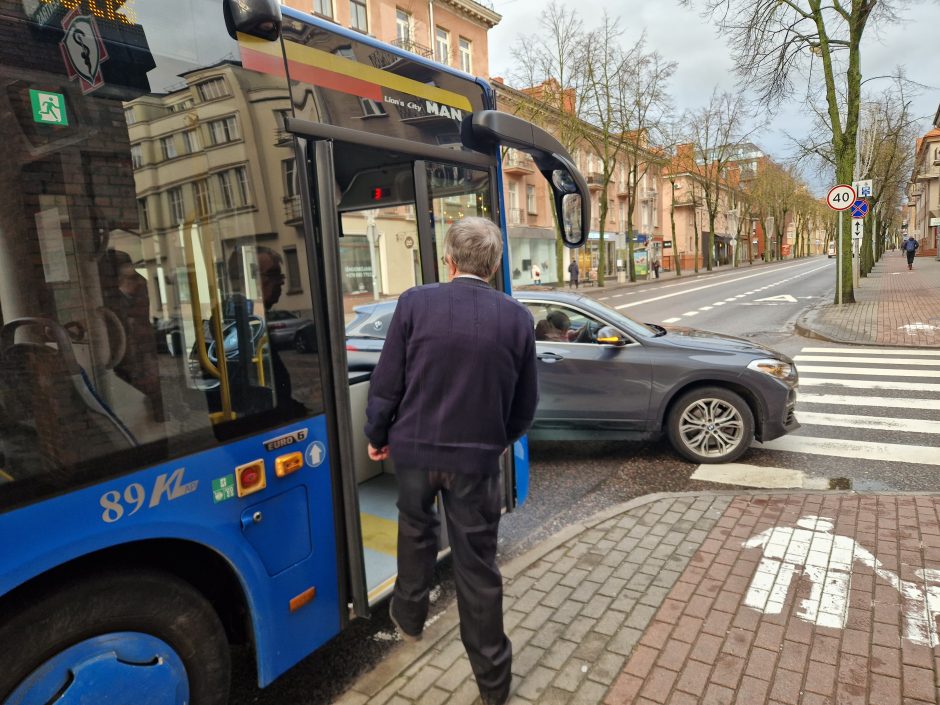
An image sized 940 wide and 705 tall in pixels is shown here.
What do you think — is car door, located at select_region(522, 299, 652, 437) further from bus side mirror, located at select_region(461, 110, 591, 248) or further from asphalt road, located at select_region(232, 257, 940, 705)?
bus side mirror, located at select_region(461, 110, 591, 248)

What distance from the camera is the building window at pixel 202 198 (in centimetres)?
208

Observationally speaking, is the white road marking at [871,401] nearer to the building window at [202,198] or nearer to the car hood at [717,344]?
the car hood at [717,344]

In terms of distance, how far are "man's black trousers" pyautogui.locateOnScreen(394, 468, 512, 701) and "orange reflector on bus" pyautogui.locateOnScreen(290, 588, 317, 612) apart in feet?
1.17

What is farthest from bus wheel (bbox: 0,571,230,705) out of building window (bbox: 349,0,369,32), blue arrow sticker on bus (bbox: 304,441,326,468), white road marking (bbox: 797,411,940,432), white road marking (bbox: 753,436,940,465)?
building window (bbox: 349,0,369,32)

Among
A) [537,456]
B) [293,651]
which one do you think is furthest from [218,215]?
[537,456]

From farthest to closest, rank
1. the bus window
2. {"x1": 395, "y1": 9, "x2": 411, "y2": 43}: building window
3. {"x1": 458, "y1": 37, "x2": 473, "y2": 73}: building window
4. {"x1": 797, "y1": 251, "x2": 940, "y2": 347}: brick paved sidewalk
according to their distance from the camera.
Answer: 1. {"x1": 458, "y1": 37, "x2": 473, "y2": 73}: building window
2. {"x1": 395, "y1": 9, "x2": 411, "y2": 43}: building window
3. {"x1": 797, "y1": 251, "x2": 940, "y2": 347}: brick paved sidewalk
4. the bus window

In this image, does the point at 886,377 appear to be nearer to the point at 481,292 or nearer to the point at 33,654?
the point at 481,292

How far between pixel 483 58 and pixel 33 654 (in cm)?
3975

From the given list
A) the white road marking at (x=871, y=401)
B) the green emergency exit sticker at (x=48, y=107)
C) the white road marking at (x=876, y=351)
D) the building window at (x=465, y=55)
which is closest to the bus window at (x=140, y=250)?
the green emergency exit sticker at (x=48, y=107)

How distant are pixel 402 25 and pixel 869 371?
92.0 ft

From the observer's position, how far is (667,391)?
18.9ft

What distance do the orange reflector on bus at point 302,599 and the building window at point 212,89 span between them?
5.99 ft

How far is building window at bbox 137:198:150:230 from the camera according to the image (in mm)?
1905

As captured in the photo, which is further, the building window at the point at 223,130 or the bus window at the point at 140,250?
the building window at the point at 223,130
